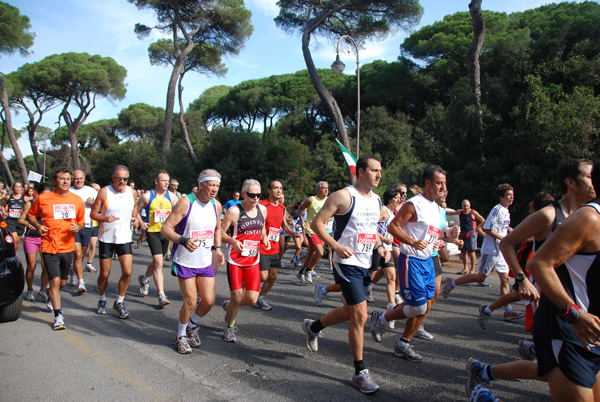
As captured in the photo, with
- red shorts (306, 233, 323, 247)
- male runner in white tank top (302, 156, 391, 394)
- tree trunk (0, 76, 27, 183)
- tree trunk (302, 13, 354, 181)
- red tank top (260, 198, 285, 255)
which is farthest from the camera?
tree trunk (0, 76, 27, 183)

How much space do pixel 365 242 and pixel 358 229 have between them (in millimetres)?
137

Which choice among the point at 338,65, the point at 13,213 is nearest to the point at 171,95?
the point at 338,65

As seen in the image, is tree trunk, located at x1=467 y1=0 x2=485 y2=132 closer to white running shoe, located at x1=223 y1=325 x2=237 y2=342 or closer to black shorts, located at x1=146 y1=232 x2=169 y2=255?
black shorts, located at x1=146 y1=232 x2=169 y2=255

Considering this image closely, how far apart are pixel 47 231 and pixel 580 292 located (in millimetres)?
5637

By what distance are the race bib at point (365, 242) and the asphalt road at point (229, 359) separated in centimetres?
116

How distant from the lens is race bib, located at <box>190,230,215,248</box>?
4531 mm

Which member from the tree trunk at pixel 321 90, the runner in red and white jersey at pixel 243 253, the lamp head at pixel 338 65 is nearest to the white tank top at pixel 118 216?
the runner in red and white jersey at pixel 243 253

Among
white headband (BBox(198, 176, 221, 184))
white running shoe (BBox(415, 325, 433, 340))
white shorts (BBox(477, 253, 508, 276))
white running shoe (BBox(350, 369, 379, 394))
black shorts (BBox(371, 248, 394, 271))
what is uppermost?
white headband (BBox(198, 176, 221, 184))

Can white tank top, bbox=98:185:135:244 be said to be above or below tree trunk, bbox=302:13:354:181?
below

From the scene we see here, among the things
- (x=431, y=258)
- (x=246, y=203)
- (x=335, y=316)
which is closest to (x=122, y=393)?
(x=335, y=316)

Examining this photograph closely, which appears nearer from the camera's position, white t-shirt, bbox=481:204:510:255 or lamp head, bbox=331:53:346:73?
white t-shirt, bbox=481:204:510:255

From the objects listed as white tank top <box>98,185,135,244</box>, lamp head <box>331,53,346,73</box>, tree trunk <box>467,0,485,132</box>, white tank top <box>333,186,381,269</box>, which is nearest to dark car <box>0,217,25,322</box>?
white tank top <box>98,185,135,244</box>

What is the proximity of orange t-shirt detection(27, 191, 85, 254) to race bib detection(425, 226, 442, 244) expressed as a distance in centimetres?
450

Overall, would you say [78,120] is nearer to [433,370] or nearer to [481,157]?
[481,157]
